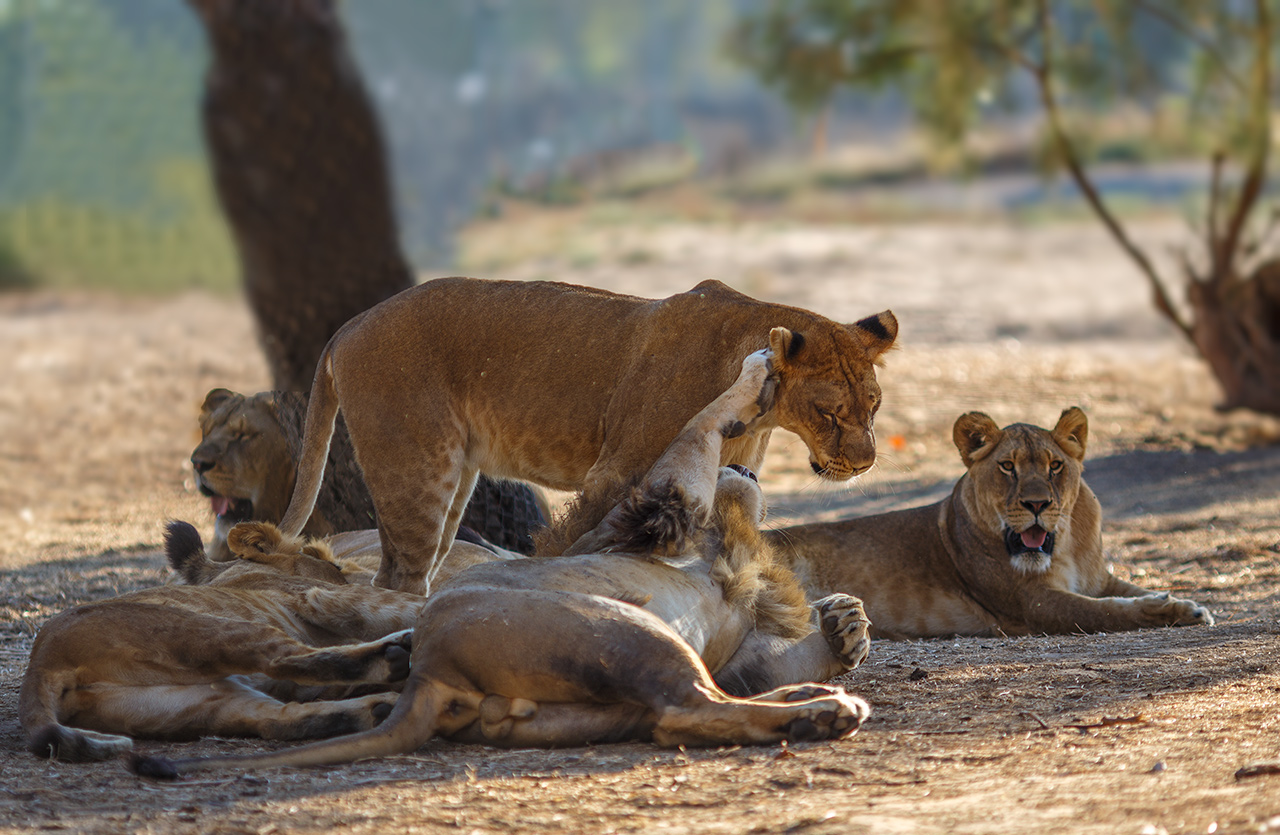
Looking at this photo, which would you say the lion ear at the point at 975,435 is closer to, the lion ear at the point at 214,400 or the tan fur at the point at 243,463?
the tan fur at the point at 243,463

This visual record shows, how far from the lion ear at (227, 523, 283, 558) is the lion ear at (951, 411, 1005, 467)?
2.62 meters

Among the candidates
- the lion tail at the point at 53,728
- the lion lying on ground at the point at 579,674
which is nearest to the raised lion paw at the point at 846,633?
the lion lying on ground at the point at 579,674

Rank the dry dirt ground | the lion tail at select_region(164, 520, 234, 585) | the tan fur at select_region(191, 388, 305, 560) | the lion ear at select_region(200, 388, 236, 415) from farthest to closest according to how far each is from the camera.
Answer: the lion ear at select_region(200, 388, 236, 415) → the tan fur at select_region(191, 388, 305, 560) → the lion tail at select_region(164, 520, 234, 585) → the dry dirt ground

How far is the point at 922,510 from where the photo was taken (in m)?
6.31

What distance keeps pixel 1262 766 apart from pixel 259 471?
4.39m

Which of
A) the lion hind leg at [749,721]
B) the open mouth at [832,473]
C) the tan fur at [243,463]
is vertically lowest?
the lion hind leg at [749,721]

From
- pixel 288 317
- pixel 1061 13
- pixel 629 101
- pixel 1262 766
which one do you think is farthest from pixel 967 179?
pixel 629 101

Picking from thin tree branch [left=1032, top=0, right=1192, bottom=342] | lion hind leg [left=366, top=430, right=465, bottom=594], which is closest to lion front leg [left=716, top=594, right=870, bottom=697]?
lion hind leg [left=366, top=430, right=465, bottom=594]

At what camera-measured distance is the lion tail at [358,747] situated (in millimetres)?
3414

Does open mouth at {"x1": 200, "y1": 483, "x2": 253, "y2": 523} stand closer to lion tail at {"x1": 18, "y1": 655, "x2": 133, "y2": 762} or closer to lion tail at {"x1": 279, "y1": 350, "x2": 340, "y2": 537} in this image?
lion tail at {"x1": 279, "y1": 350, "x2": 340, "y2": 537}

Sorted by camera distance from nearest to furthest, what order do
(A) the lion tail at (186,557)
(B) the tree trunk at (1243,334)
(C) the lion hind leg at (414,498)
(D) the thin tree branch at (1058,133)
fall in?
(C) the lion hind leg at (414,498), (A) the lion tail at (186,557), (B) the tree trunk at (1243,334), (D) the thin tree branch at (1058,133)

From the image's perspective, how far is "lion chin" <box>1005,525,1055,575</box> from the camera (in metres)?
5.62

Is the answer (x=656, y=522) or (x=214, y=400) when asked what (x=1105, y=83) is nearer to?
(x=214, y=400)

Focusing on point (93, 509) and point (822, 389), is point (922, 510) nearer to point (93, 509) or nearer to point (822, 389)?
point (822, 389)
